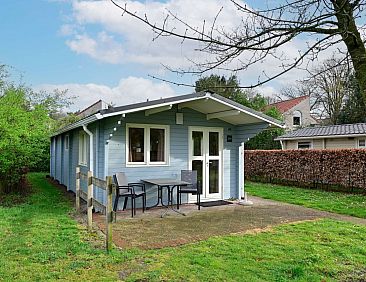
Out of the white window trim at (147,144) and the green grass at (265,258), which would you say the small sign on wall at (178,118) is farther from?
the green grass at (265,258)

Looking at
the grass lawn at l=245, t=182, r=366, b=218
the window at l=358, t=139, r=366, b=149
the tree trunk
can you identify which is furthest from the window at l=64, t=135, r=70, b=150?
the window at l=358, t=139, r=366, b=149

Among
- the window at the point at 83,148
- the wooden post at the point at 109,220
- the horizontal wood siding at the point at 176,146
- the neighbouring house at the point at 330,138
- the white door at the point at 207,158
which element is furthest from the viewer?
the neighbouring house at the point at 330,138

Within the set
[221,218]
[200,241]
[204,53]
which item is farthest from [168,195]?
[204,53]

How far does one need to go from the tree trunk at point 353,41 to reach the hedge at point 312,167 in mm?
10160

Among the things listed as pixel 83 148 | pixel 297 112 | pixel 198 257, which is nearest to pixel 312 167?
pixel 83 148

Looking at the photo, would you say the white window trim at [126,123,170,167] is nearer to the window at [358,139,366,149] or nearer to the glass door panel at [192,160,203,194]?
the glass door panel at [192,160,203,194]

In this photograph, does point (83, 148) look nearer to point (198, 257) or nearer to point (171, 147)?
point (171, 147)

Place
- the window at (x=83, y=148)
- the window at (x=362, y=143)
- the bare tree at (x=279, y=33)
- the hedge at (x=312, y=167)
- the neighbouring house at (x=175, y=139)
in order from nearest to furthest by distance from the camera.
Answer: the bare tree at (x=279, y=33)
the neighbouring house at (x=175, y=139)
the window at (x=83, y=148)
the hedge at (x=312, y=167)
the window at (x=362, y=143)

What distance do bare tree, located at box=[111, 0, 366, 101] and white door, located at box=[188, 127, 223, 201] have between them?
6167 millimetres

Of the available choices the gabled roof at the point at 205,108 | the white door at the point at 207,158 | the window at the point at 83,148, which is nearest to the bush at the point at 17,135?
the window at the point at 83,148

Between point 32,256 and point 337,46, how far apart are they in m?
4.67

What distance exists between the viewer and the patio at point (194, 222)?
227 inches

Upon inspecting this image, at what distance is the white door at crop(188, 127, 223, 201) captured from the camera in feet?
32.1

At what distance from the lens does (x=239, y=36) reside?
11.4 ft
